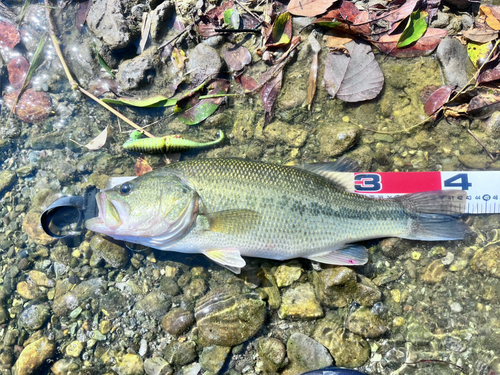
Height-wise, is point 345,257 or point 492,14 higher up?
point 492,14

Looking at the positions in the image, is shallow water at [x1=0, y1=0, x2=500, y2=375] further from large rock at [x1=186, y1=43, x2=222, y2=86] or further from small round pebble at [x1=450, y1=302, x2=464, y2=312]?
large rock at [x1=186, y1=43, x2=222, y2=86]

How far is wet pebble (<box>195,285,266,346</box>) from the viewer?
279 cm

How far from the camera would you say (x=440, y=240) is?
3010 millimetres

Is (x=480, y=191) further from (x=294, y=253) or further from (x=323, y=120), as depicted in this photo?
(x=294, y=253)

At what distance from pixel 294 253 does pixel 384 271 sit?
3.60ft

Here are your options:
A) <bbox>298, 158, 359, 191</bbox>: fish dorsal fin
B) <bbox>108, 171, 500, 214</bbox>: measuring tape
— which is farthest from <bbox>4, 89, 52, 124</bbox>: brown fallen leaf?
<bbox>108, 171, 500, 214</bbox>: measuring tape

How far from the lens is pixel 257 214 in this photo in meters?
2.62

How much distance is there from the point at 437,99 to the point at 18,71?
5242 mm

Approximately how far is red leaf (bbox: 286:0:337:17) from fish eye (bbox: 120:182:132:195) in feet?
8.97

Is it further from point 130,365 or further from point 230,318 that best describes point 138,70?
point 130,365

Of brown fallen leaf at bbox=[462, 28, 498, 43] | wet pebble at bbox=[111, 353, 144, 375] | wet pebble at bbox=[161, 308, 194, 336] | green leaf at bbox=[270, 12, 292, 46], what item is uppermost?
green leaf at bbox=[270, 12, 292, 46]

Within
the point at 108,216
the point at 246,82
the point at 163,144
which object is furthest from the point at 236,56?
the point at 108,216

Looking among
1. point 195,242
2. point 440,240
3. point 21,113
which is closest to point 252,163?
point 195,242

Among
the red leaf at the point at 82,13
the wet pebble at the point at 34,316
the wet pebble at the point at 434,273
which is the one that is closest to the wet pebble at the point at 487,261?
the wet pebble at the point at 434,273
